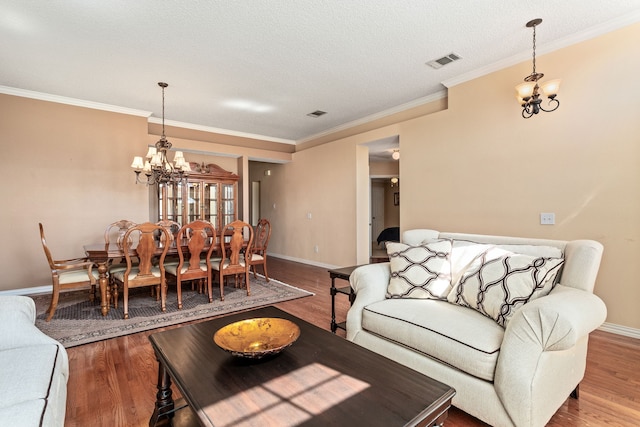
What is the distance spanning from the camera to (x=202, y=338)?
1.52 meters

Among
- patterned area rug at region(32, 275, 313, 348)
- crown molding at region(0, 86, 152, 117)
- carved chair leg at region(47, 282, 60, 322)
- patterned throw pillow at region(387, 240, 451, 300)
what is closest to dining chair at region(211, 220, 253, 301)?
patterned area rug at region(32, 275, 313, 348)

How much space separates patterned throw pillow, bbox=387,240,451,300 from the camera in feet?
6.93

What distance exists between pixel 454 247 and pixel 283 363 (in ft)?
5.24

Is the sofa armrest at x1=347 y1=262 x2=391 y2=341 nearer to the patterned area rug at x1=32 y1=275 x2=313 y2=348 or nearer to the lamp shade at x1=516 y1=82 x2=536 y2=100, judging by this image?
the patterned area rug at x1=32 y1=275 x2=313 y2=348

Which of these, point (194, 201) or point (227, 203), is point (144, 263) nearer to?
point (194, 201)

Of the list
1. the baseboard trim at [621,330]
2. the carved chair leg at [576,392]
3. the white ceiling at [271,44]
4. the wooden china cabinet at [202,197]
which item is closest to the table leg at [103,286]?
the white ceiling at [271,44]

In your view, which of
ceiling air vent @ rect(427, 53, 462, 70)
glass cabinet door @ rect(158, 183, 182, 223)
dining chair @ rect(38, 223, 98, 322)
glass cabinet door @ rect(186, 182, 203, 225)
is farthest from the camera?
glass cabinet door @ rect(186, 182, 203, 225)

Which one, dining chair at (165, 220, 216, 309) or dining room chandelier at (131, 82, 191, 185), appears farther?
dining room chandelier at (131, 82, 191, 185)

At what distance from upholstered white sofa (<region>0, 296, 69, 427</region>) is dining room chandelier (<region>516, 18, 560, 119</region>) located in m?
3.92

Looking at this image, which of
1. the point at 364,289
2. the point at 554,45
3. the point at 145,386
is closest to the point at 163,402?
the point at 145,386

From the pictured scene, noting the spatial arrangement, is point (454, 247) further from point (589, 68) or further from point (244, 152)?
point (244, 152)

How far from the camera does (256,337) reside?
145 centimetres

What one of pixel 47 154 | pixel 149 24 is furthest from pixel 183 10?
pixel 47 154

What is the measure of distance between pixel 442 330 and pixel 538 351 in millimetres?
436
